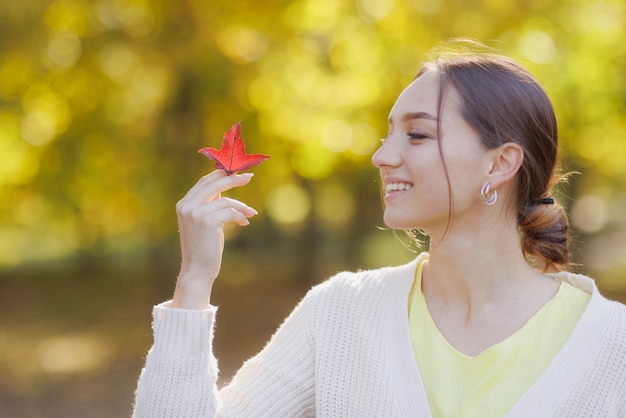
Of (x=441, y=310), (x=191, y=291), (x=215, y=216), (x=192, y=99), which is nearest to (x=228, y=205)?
(x=215, y=216)

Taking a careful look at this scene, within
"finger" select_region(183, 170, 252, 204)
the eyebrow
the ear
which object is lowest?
"finger" select_region(183, 170, 252, 204)

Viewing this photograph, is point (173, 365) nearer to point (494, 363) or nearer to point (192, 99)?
point (494, 363)

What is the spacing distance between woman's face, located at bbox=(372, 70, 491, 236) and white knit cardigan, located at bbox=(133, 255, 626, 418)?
0.26 meters

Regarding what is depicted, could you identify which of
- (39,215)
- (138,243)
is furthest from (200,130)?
(138,243)

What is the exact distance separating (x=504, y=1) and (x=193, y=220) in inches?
258

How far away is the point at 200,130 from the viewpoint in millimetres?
9266

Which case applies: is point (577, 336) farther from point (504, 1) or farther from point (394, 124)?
point (504, 1)

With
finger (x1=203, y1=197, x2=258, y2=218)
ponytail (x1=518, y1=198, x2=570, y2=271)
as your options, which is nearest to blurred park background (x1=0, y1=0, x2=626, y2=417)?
ponytail (x1=518, y1=198, x2=570, y2=271)

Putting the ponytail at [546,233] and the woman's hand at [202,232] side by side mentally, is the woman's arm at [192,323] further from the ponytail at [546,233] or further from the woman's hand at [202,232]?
the ponytail at [546,233]

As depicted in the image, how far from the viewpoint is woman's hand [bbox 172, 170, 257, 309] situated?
1.86 metres

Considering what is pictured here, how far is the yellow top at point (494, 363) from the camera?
1915 millimetres

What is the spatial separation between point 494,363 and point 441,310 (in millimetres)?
210

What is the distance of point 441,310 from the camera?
210 cm

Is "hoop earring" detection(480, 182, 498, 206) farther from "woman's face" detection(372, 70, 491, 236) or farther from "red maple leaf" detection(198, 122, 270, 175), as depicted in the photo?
"red maple leaf" detection(198, 122, 270, 175)
